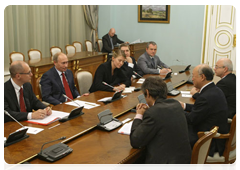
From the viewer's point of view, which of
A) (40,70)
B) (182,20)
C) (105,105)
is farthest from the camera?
(182,20)

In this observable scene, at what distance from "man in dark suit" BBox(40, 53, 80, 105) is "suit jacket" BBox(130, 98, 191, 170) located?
6.18 feet

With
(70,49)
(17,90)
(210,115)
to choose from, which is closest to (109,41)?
(70,49)

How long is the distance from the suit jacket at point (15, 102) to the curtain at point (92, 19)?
19.9ft

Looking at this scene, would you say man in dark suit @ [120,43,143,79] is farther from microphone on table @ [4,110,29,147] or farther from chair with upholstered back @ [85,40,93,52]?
chair with upholstered back @ [85,40,93,52]

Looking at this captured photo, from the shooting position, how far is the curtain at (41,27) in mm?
6945

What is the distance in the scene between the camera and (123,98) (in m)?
3.55

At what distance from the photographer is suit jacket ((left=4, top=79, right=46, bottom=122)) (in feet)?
9.04

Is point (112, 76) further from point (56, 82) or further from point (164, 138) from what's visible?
point (164, 138)

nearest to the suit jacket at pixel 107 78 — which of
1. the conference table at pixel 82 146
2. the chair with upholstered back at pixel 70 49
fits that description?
the conference table at pixel 82 146

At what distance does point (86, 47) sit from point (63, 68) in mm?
4679

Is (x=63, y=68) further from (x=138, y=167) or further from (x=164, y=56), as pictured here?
(x=164, y=56)

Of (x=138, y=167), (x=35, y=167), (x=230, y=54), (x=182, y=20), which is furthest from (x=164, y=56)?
(x=35, y=167)

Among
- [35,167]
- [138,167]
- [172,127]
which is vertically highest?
[172,127]

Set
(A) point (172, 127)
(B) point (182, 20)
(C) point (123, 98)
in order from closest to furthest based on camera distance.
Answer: (A) point (172, 127), (C) point (123, 98), (B) point (182, 20)
